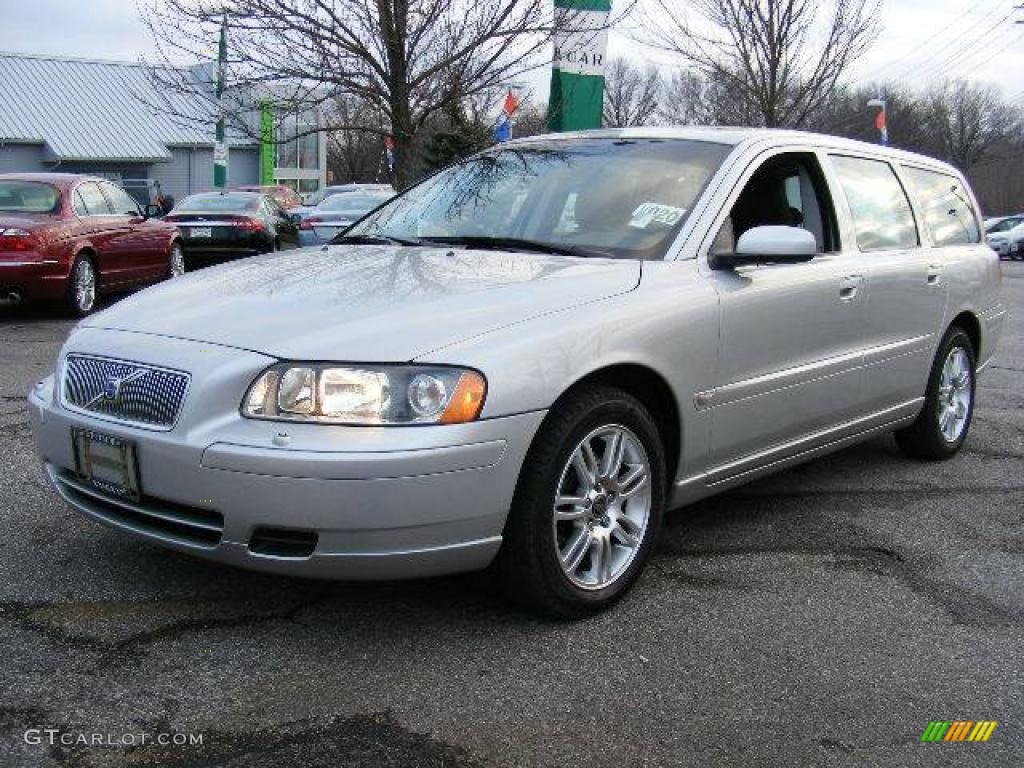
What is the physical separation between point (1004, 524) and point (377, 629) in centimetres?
290

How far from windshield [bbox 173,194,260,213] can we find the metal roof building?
20.2m

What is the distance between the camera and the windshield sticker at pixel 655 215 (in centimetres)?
401

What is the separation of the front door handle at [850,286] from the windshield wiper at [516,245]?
1195mm

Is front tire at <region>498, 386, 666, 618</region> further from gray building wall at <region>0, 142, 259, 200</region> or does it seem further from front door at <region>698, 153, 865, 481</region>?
gray building wall at <region>0, 142, 259, 200</region>

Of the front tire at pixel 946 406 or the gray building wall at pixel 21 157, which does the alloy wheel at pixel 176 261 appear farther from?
the gray building wall at pixel 21 157

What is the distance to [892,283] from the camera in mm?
4895

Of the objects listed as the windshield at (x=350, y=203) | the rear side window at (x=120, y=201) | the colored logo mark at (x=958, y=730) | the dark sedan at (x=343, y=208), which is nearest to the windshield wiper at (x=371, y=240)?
the colored logo mark at (x=958, y=730)

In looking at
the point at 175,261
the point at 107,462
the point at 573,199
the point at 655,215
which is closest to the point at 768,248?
the point at 655,215

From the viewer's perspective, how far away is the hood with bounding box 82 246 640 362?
310 cm

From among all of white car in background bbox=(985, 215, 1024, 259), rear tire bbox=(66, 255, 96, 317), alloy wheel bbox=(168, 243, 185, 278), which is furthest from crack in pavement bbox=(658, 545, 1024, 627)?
white car in background bbox=(985, 215, 1024, 259)

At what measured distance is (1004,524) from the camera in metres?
4.71

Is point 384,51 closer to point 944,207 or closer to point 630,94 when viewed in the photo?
point 944,207

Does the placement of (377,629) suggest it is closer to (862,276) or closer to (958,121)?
(862,276)

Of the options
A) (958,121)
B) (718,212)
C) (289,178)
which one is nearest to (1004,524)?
(718,212)
